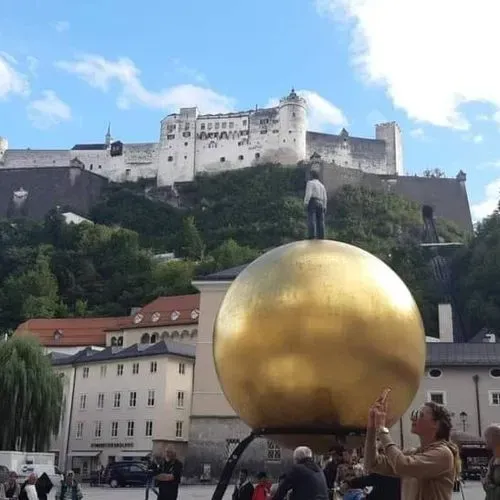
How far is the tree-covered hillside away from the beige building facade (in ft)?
139

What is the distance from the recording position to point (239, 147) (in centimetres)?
12019

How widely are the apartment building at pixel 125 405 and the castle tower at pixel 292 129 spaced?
6738 centimetres

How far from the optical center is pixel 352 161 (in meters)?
120

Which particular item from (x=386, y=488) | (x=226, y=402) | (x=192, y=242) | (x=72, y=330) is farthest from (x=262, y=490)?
(x=192, y=242)

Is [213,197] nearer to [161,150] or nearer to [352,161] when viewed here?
[161,150]

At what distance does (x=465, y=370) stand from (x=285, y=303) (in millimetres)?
37089

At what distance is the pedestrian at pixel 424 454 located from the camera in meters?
4.25

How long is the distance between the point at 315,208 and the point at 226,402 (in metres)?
32.7

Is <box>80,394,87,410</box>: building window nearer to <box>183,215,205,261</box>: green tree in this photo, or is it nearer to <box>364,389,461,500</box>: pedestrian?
<box>183,215,205,261</box>: green tree

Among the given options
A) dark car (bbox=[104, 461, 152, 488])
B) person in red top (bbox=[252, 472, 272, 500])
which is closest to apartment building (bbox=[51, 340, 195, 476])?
dark car (bbox=[104, 461, 152, 488])

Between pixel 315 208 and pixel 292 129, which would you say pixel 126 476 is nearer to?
pixel 315 208

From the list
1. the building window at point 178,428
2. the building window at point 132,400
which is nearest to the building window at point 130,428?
the building window at point 132,400

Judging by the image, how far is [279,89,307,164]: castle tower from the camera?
117m

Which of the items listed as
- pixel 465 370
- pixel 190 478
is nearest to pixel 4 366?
pixel 190 478
